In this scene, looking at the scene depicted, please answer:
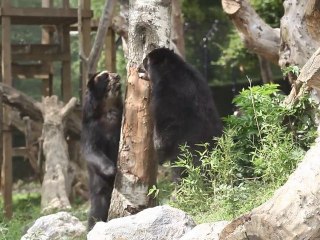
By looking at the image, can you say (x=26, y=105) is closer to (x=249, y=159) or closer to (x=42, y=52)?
(x=42, y=52)

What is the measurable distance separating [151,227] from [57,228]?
185cm

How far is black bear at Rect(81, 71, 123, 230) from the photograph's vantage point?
675 centimetres

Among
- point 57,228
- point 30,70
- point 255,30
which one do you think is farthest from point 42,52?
point 57,228

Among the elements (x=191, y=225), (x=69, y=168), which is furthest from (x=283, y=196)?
(x=69, y=168)

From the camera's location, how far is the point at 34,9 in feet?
33.2

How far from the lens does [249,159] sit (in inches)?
222

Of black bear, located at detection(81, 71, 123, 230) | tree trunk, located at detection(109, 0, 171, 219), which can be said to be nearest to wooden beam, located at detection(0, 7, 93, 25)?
black bear, located at detection(81, 71, 123, 230)

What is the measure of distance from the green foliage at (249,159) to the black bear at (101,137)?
1.37 meters

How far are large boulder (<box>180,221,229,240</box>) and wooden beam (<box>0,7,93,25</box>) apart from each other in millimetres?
6634

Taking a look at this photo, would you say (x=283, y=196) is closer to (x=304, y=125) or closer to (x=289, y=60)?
(x=304, y=125)

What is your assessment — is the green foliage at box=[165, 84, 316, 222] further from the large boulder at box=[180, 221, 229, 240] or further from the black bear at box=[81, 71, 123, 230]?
the black bear at box=[81, 71, 123, 230]

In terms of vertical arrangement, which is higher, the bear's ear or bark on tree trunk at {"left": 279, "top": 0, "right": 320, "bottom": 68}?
bark on tree trunk at {"left": 279, "top": 0, "right": 320, "bottom": 68}

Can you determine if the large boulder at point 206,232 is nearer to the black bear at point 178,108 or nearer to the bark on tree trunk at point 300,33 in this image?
the black bear at point 178,108

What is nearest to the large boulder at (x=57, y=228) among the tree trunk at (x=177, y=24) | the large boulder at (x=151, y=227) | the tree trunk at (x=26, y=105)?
the large boulder at (x=151, y=227)
